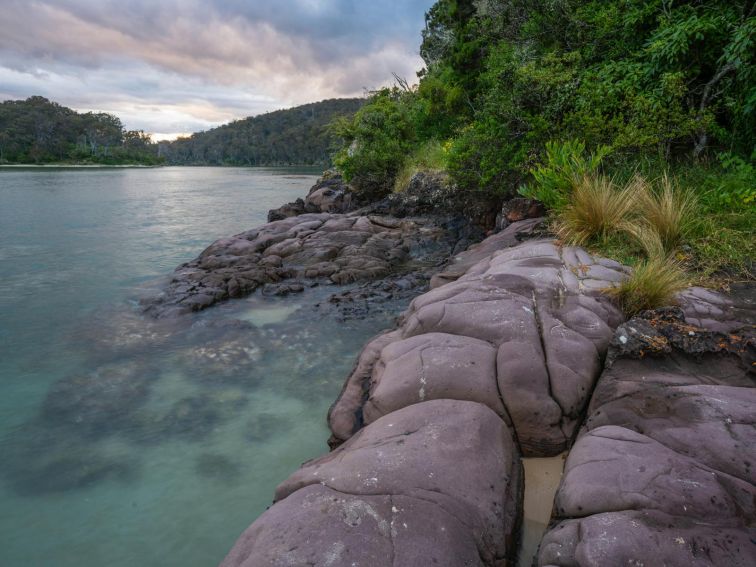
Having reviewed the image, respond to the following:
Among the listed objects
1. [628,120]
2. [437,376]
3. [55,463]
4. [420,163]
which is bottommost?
[55,463]

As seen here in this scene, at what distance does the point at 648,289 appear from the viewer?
4320mm

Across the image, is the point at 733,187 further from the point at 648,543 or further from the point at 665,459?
the point at 648,543

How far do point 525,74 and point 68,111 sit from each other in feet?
364

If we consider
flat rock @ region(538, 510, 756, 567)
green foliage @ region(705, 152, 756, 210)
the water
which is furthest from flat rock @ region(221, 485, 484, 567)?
green foliage @ region(705, 152, 756, 210)

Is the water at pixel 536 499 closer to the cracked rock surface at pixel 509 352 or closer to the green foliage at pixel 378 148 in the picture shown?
the cracked rock surface at pixel 509 352

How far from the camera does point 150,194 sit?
116 feet

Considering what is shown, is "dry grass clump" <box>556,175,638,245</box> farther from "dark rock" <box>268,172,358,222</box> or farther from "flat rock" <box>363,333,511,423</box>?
"dark rock" <box>268,172,358,222</box>

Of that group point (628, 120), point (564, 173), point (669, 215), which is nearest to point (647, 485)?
point (669, 215)

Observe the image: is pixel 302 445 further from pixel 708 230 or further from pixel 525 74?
pixel 525 74

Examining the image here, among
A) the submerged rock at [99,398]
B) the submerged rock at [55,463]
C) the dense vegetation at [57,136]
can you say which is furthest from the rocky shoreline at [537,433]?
the dense vegetation at [57,136]

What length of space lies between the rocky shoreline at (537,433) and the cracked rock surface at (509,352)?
15 millimetres

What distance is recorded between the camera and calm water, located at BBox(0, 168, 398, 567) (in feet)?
11.7

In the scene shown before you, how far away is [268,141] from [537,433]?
12390cm

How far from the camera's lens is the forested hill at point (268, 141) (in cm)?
10550
